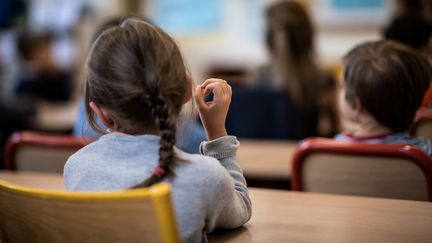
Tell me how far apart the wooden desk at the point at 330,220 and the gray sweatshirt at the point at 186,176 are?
52mm

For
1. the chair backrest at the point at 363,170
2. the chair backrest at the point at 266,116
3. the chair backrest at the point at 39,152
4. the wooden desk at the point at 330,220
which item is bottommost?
the chair backrest at the point at 266,116

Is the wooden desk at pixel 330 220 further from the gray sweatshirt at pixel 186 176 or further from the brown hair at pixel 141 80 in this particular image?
the brown hair at pixel 141 80

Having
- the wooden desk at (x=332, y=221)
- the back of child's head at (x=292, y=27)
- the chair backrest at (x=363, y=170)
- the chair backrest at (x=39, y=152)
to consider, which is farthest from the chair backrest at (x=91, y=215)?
the back of child's head at (x=292, y=27)

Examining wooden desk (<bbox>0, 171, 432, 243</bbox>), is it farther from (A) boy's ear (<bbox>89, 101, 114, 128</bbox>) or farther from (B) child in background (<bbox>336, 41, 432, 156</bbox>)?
(B) child in background (<bbox>336, 41, 432, 156</bbox>)

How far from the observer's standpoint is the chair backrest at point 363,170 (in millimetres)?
1592

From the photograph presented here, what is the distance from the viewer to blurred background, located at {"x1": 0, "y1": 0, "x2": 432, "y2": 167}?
526cm

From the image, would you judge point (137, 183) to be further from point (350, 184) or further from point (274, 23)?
point (274, 23)

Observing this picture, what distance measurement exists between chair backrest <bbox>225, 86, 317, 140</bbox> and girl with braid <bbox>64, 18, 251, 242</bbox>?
189cm

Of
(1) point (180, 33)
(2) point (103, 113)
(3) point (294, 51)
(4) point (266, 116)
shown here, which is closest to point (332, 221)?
(2) point (103, 113)

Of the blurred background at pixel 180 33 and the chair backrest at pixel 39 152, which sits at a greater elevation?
the chair backrest at pixel 39 152

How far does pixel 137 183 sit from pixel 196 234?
0.13 m

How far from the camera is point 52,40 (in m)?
6.47

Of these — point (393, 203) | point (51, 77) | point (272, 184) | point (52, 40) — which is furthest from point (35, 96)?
point (393, 203)

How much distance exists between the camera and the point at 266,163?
2230 mm
